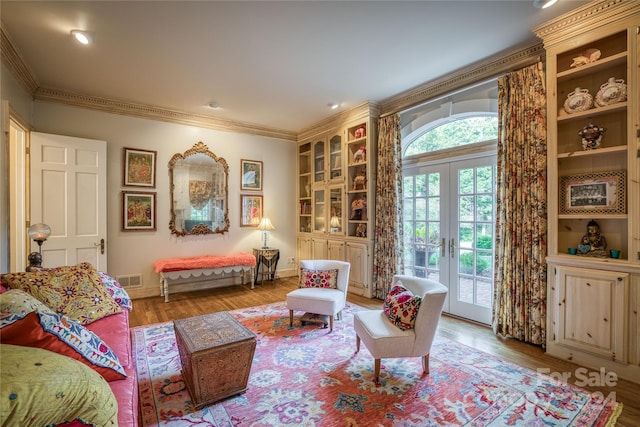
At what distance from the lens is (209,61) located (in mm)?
3281

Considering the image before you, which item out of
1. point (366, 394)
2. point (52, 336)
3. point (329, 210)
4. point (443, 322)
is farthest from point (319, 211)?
point (52, 336)

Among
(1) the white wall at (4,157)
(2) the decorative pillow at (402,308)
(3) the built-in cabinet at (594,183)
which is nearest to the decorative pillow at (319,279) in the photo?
(2) the decorative pillow at (402,308)

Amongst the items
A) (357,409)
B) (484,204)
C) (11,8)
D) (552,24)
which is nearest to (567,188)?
(484,204)

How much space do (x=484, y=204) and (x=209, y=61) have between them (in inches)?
142

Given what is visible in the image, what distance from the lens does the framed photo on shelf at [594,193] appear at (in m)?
2.48

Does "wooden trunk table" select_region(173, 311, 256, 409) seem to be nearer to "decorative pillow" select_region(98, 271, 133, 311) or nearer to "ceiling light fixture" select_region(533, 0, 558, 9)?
"decorative pillow" select_region(98, 271, 133, 311)

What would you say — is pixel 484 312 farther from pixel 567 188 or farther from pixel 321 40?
pixel 321 40

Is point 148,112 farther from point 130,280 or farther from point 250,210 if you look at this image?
point 130,280

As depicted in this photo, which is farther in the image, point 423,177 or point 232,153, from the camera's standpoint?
point 232,153

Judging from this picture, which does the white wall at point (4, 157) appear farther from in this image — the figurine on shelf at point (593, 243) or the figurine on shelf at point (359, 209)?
the figurine on shelf at point (593, 243)

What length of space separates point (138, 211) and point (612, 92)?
5.87m

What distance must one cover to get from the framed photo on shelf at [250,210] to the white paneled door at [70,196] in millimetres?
2134

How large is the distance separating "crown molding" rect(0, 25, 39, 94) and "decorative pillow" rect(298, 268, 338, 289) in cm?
382

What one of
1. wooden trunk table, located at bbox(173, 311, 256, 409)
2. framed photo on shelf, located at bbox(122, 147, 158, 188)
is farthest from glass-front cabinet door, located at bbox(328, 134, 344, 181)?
wooden trunk table, located at bbox(173, 311, 256, 409)
